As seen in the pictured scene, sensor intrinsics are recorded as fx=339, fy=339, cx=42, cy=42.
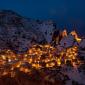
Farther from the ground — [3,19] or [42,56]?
[3,19]

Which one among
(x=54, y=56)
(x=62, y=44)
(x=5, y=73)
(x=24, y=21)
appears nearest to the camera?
(x=5, y=73)

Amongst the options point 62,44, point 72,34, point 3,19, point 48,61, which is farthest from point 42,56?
point 3,19

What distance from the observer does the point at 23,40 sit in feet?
194

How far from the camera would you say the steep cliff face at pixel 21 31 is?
188 ft

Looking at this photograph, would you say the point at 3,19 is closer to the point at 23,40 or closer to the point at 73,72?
the point at 23,40

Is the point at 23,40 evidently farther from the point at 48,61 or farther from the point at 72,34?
the point at 48,61

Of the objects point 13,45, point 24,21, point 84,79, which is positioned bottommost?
point 84,79

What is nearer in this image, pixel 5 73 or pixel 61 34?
pixel 5 73

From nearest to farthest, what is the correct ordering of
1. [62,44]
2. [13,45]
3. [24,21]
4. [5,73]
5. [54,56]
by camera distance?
[5,73] → [54,56] → [62,44] → [13,45] → [24,21]

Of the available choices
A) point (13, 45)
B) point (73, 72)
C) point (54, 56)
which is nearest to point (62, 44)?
point (13, 45)

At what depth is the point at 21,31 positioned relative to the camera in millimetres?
62500

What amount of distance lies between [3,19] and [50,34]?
1020 centimetres

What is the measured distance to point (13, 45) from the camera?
5681 cm

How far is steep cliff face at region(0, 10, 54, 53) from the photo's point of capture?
5731cm
